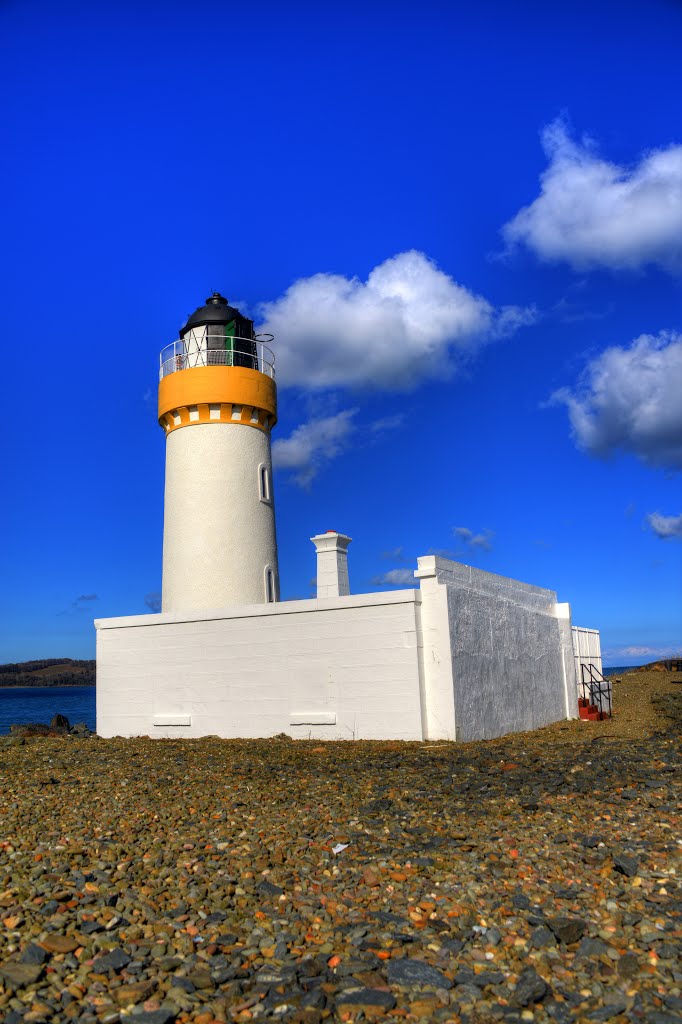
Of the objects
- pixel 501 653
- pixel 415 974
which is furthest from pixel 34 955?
pixel 501 653

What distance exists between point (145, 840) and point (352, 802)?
2.22 m

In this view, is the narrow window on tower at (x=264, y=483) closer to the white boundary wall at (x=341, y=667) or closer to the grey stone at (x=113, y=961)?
the white boundary wall at (x=341, y=667)

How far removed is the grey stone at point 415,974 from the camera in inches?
177

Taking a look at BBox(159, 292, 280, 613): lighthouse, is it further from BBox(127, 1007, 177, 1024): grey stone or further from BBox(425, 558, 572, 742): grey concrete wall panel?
BBox(127, 1007, 177, 1024): grey stone

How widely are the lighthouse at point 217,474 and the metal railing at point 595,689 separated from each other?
8903 millimetres

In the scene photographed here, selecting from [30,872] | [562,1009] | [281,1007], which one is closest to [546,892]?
[562,1009]

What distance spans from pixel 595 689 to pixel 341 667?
10.5 m

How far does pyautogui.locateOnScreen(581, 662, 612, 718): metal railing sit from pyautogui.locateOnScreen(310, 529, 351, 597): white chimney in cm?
884

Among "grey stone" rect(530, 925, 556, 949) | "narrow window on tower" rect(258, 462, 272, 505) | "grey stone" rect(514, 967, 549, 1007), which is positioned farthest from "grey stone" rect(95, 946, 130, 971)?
"narrow window on tower" rect(258, 462, 272, 505)

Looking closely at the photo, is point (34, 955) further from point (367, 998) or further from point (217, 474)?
point (217, 474)

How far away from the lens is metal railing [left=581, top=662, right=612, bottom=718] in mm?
21188

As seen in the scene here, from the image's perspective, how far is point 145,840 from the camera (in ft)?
23.4

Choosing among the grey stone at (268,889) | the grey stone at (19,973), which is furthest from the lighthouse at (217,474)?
the grey stone at (19,973)

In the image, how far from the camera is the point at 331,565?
623 inches
